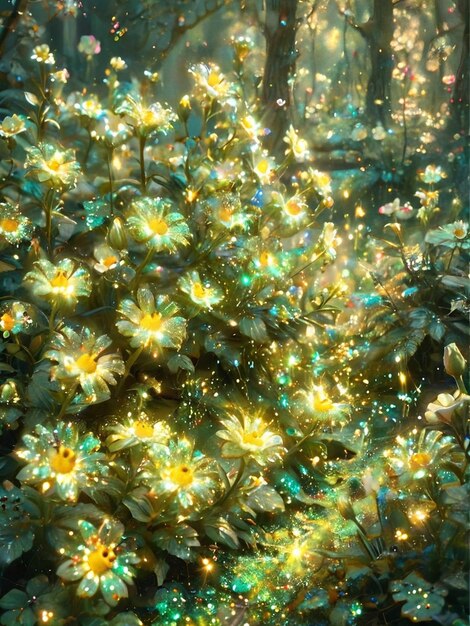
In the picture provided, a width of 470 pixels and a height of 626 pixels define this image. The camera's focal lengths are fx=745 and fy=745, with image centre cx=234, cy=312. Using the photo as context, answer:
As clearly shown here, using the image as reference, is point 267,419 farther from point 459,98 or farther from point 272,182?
point 459,98

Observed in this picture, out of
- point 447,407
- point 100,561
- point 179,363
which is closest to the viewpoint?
point 100,561

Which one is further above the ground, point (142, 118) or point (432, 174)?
point (142, 118)

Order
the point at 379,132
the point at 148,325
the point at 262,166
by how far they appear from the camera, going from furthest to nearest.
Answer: the point at 379,132
the point at 262,166
the point at 148,325

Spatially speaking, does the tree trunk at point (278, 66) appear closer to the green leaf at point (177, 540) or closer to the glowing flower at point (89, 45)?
the glowing flower at point (89, 45)

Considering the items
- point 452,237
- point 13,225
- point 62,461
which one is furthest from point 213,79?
point 62,461

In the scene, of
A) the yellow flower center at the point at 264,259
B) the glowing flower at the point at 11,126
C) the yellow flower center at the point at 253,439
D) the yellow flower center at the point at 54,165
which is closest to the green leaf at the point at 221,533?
the yellow flower center at the point at 253,439

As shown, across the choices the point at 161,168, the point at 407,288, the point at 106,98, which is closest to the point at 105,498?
the point at 161,168

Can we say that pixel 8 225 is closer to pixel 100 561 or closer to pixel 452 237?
pixel 100 561
